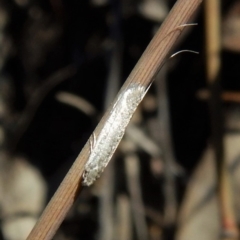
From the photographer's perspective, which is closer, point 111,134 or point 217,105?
point 111,134

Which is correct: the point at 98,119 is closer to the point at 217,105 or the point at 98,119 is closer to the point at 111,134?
the point at 217,105

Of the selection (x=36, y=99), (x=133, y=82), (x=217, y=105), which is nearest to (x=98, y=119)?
(x=36, y=99)

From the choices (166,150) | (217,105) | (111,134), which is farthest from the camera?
(166,150)

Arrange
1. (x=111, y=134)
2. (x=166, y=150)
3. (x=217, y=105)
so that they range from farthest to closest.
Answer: (x=166, y=150)
(x=217, y=105)
(x=111, y=134)

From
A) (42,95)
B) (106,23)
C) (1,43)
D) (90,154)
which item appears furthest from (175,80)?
(90,154)

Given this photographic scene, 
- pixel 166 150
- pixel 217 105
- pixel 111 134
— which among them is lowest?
pixel 166 150

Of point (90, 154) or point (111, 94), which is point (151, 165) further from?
point (90, 154)
